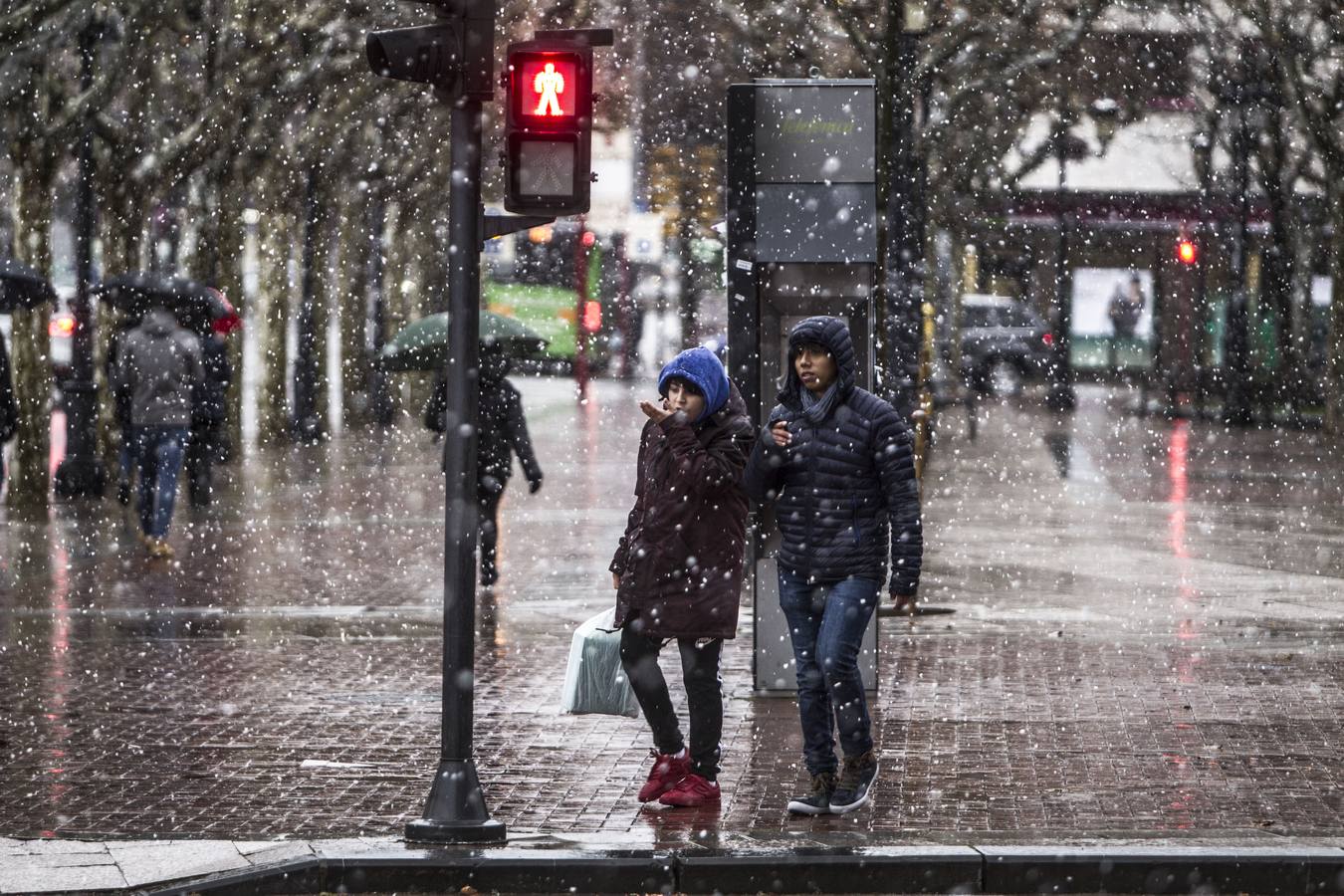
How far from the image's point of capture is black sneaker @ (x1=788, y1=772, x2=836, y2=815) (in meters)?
7.65

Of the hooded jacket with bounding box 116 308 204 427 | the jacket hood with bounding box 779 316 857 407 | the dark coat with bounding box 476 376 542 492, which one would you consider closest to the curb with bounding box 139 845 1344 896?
the jacket hood with bounding box 779 316 857 407

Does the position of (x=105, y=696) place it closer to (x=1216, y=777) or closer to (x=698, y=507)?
(x=698, y=507)

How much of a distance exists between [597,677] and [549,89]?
2.16 meters

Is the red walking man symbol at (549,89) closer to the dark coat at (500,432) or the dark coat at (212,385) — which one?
the dark coat at (500,432)

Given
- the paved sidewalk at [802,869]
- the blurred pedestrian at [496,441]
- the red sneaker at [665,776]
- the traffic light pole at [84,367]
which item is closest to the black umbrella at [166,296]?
the traffic light pole at [84,367]

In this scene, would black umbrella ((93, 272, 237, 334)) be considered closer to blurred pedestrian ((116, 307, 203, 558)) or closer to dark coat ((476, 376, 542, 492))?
blurred pedestrian ((116, 307, 203, 558))

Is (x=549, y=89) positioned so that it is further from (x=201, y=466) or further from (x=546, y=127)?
(x=201, y=466)

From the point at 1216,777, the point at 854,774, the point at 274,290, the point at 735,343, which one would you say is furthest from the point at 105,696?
the point at 274,290

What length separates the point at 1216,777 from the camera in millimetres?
8383

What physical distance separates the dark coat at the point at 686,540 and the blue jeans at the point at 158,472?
29.6ft

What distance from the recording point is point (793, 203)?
10.1 m

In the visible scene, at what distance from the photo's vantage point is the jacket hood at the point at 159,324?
665 inches

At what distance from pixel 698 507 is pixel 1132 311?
4382cm

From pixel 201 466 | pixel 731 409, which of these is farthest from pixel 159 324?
pixel 731 409
